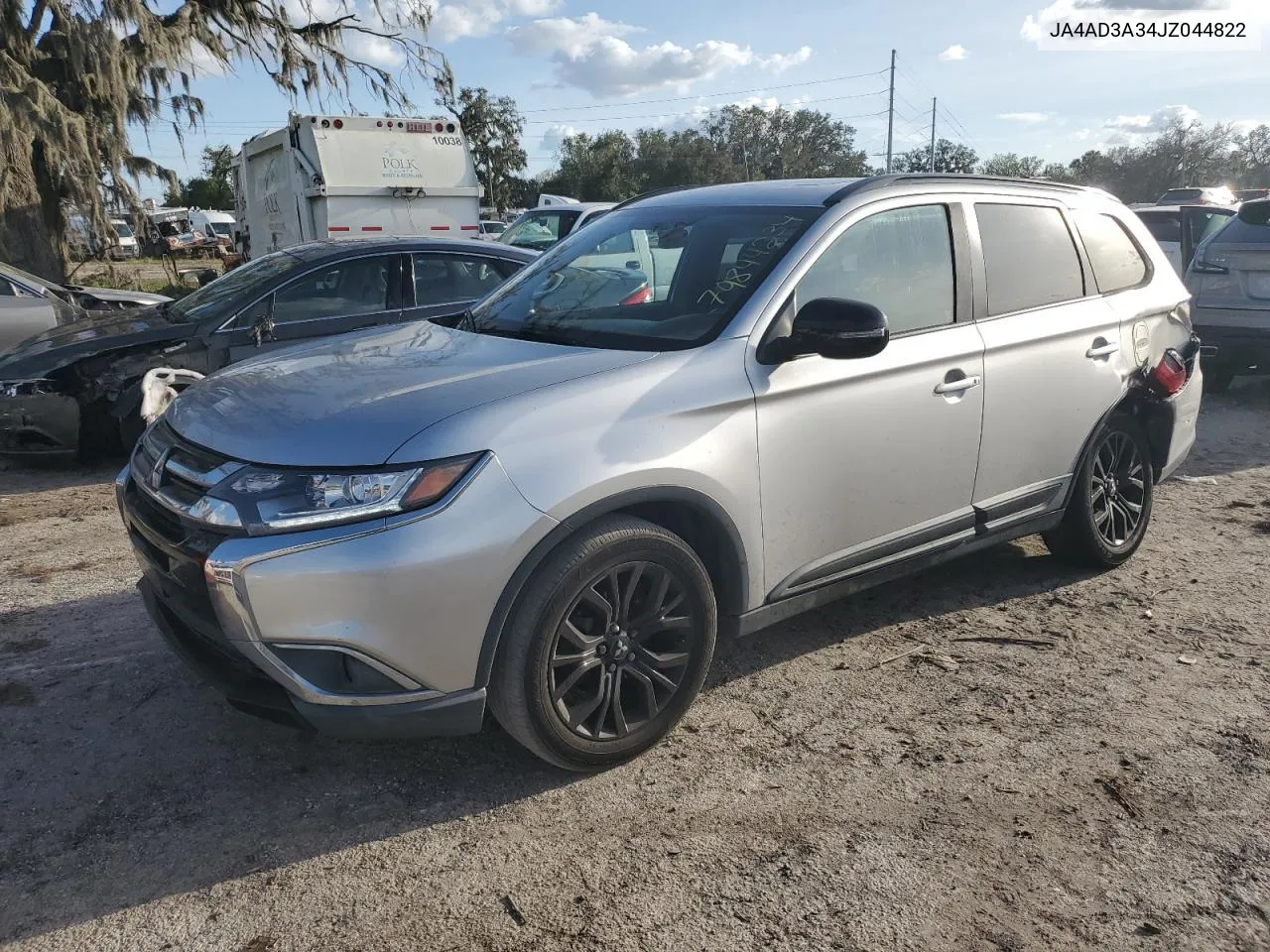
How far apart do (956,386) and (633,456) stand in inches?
60.5

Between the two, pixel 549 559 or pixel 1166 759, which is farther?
pixel 1166 759

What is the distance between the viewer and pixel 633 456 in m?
2.97

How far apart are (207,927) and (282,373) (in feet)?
5.62

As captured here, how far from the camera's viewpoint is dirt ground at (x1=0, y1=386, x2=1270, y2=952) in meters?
2.54

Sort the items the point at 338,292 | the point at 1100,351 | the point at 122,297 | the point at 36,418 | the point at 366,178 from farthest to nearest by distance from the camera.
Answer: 1. the point at 366,178
2. the point at 122,297
3. the point at 338,292
4. the point at 36,418
5. the point at 1100,351

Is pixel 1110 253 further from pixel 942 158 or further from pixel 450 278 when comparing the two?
pixel 942 158

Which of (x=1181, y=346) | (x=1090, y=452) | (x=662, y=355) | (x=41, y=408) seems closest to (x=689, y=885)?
(x=662, y=355)

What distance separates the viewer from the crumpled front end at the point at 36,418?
261 inches

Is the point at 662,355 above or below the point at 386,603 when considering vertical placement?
above

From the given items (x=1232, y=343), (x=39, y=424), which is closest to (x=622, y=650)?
(x=39, y=424)

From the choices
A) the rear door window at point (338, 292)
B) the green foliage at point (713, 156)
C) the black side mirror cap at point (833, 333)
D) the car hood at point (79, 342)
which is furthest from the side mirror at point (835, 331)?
the green foliage at point (713, 156)

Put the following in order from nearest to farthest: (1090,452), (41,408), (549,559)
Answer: (549,559)
(1090,452)
(41,408)

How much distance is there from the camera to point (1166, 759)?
329 centimetres

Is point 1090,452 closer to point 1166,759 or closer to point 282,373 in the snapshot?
point 1166,759
